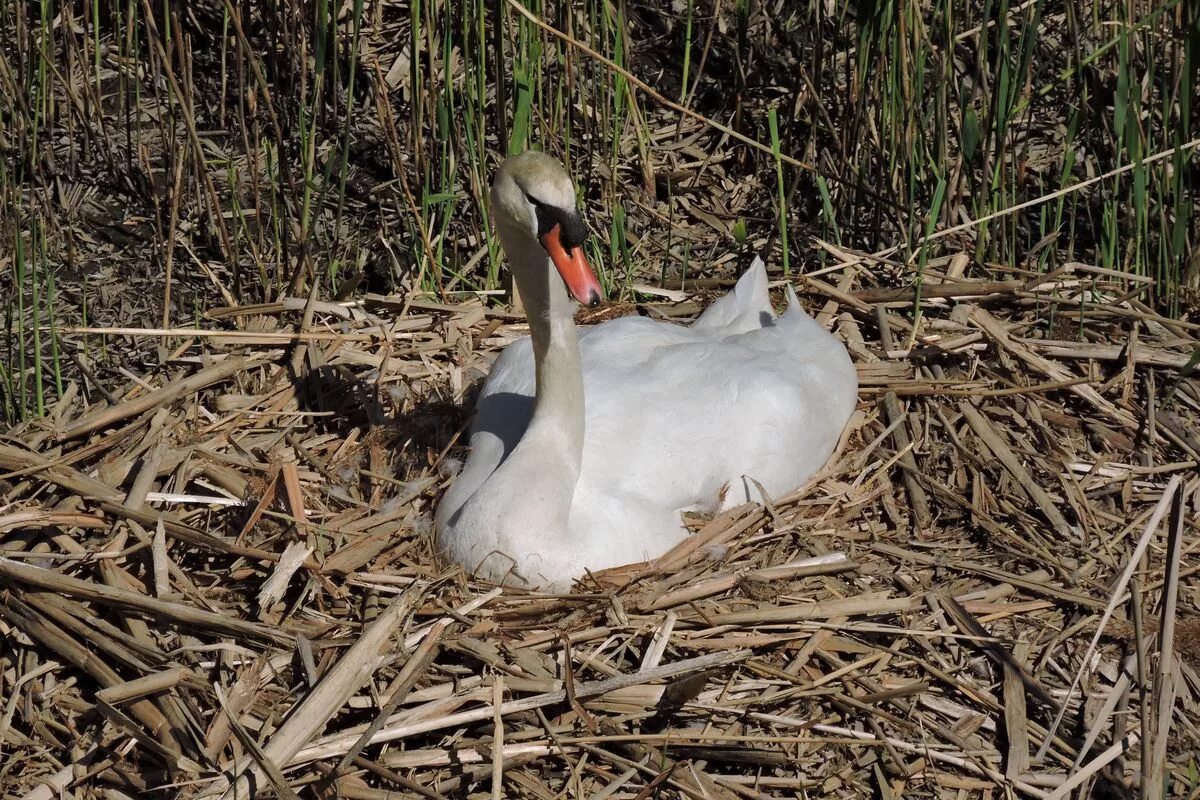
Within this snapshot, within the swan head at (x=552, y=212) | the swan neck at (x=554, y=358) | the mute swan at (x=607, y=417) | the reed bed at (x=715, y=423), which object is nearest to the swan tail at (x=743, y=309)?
the mute swan at (x=607, y=417)

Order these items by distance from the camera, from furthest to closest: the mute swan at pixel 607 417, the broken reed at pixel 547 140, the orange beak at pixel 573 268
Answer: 1. the broken reed at pixel 547 140
2. the mute swan at pixel 607 417
3. the orange beak at pixel 573 268

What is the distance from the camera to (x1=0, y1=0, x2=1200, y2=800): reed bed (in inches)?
136

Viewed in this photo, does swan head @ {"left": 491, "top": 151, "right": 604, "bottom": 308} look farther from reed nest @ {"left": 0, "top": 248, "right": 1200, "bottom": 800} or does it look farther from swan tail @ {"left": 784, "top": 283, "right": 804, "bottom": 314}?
swan tail @ {"left": 784, "top": 283, "right": 804, "bottom": 314}

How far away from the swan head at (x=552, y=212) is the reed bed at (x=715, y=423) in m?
0.94

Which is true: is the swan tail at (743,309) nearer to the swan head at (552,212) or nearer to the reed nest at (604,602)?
the reed nest at (604,602)

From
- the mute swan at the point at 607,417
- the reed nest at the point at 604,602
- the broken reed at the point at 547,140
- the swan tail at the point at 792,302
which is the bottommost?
the reed nest at the point at 604,602

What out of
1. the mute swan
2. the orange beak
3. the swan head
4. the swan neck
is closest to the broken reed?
the mute swan

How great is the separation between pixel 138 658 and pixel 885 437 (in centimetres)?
258

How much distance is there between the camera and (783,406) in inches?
174

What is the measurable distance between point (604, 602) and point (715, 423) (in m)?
0.85

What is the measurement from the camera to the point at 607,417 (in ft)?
14.4

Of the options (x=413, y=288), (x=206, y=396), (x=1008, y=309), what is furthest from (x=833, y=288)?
(x=206, y=396)

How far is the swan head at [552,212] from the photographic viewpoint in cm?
344

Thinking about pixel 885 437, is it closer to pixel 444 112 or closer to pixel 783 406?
pixel 783 406
